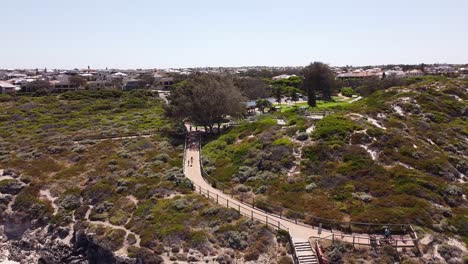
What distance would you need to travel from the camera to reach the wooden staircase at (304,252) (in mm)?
29016

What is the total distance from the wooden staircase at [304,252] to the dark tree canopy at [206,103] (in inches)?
1398

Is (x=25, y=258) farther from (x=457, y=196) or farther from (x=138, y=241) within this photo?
(x=457, y=196)

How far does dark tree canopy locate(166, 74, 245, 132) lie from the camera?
62.8 m

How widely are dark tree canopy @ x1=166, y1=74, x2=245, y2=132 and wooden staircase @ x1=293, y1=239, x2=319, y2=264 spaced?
35512 mm

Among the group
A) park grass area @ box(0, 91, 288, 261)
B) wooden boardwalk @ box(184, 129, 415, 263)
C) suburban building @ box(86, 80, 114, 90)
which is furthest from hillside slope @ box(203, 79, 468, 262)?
suburban building @ box(86, 80, 114, 90)

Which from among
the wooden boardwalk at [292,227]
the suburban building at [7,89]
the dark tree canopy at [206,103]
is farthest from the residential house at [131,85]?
the wooden boardwalk at [292,227]

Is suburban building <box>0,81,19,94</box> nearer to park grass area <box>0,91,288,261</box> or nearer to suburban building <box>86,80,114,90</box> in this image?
suburban building <box>86,80,114,90</box>

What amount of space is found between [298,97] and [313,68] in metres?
11.0

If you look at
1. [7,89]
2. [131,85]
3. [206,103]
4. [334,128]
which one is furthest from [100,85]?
[334,128]

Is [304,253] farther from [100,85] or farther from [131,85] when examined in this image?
[100,85]

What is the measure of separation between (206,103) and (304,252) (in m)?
37.0

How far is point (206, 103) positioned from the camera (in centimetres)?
6241

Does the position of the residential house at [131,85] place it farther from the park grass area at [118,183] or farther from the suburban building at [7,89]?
the park grass area at [118,183]

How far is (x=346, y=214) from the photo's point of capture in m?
34.8
